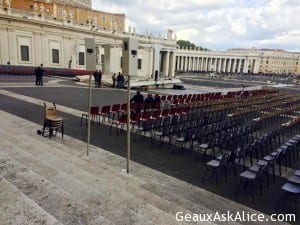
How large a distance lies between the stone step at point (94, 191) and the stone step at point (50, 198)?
0.25 meters

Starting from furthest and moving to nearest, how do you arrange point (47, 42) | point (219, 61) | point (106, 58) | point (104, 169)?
point (219, 61), point (47, 42), point (106, 58), point (104, 169)

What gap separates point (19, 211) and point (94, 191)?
1279 millimetres

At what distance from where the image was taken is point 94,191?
4.52 metres

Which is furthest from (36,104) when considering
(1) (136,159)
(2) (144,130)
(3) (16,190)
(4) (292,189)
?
(4) (292,189)

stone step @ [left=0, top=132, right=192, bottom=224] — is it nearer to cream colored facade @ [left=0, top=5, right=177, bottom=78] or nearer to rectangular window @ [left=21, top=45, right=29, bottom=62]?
cream colored facade @ [left=0, top=5, right=177, bottom=78]

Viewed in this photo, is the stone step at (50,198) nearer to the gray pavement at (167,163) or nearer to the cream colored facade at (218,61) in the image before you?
the gray pavement at (167,163)

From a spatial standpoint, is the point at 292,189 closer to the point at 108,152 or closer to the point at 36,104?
the point at 108,152

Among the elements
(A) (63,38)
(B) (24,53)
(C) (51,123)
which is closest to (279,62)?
(A) (63,38)

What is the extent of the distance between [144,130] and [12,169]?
5630 millimetres

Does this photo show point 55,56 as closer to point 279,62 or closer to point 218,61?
point 218,61

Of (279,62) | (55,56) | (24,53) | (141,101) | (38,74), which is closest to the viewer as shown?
(141,101)

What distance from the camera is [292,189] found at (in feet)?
17.3

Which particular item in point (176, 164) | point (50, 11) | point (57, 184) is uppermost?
point (50, 11)

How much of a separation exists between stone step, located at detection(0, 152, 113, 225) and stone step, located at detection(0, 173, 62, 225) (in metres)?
0.05
